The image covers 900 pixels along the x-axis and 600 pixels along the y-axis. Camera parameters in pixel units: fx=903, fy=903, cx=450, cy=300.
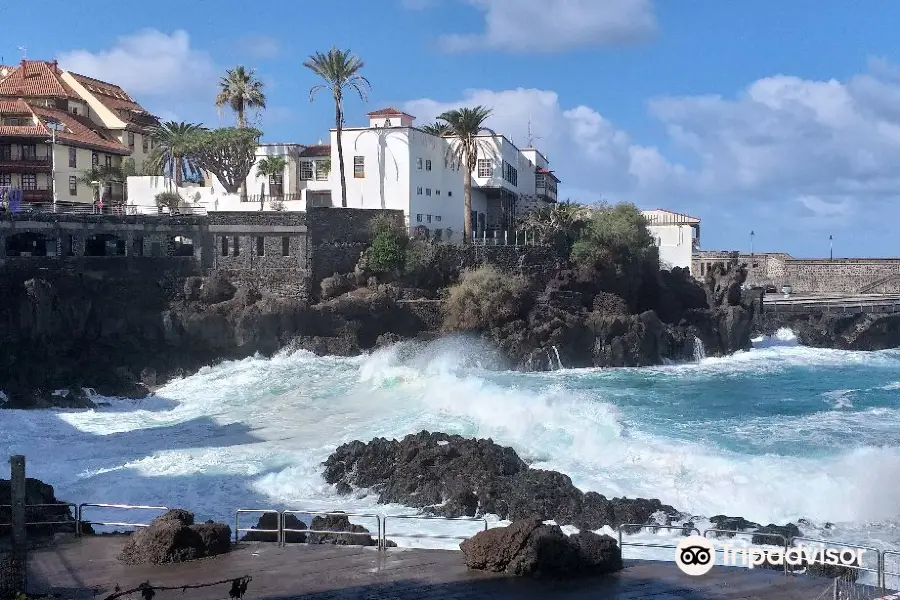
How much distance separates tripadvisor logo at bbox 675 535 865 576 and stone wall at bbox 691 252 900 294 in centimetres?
6557

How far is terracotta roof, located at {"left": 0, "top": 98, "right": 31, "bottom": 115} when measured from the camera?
62.3 m

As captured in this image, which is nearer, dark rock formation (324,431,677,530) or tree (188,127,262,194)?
dark rock formation (324,431,677,530)

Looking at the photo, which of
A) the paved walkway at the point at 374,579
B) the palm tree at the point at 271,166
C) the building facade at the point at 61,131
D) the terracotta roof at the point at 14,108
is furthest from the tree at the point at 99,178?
the paved walkway at the point at 374,579

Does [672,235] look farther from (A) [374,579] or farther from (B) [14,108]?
(A) [374,579]

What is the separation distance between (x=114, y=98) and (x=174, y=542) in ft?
224

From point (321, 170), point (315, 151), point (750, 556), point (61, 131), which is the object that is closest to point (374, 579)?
point (750, 556)

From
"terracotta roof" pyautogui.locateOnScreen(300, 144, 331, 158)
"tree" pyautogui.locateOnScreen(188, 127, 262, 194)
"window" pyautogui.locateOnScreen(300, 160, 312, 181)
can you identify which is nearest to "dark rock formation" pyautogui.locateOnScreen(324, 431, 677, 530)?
"tree" pyautogui.locateOnScreen(188, 127, 262, 194)

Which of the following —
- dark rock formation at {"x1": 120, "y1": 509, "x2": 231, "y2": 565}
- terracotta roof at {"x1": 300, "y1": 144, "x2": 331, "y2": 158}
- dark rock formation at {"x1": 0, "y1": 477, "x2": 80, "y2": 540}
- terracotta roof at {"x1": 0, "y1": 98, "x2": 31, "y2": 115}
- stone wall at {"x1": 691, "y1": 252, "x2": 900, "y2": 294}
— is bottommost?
dark rock formation at {"x1": 0, "y1": 477, "x2": 80, "y2": 540}

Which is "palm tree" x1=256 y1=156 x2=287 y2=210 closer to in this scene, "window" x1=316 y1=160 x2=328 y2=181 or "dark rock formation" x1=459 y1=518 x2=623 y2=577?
"window" x1=316 y1=160 x2=328 y2=181

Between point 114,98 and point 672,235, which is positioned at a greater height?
point 114,98

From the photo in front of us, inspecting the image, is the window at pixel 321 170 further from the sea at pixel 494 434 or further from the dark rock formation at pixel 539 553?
the dark rock formation at pixel 539 553

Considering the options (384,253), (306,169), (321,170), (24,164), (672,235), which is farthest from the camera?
(672,235)

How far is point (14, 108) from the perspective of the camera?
62531mm

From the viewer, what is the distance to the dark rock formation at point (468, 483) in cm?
2150
